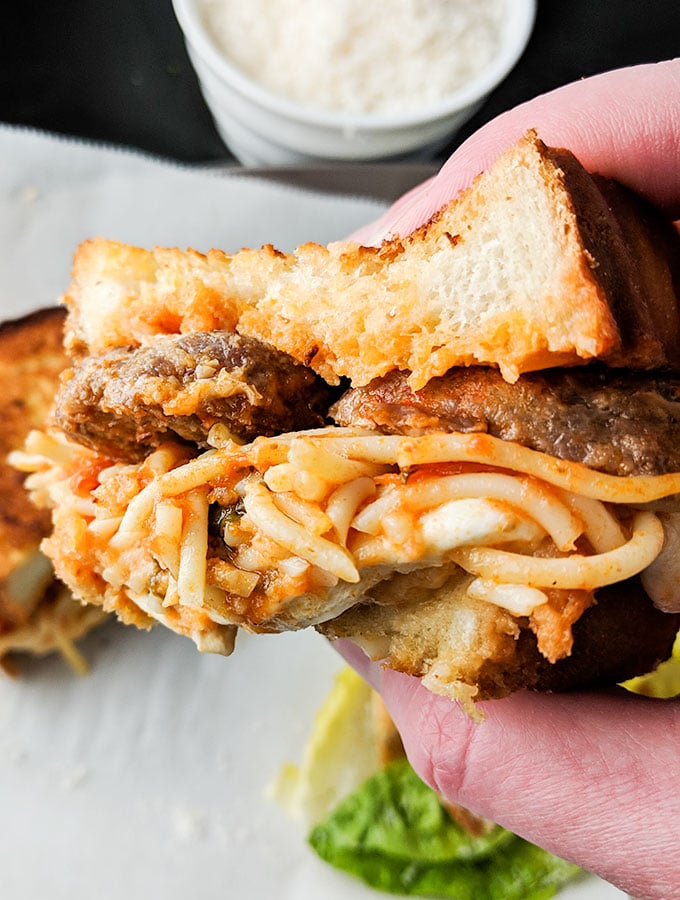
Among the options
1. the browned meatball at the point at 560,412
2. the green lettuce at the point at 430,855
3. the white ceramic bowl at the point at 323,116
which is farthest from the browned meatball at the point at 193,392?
the white ceramic bowl at the point at 323,116

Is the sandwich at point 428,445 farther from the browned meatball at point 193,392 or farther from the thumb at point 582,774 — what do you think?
the thumb at point 582,774

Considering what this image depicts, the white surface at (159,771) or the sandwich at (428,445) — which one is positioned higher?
the sandwich at (428,445)

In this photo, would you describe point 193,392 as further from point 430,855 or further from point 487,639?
point 430,855

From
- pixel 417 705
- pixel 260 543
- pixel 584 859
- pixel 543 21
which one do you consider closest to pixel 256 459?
pixel 260 543

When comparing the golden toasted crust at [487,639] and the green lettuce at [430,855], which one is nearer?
the golden toasted crust at [487,639]

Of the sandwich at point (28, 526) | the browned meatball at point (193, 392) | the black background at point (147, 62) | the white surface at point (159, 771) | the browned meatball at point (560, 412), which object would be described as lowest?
the white surface at point (159, 771)

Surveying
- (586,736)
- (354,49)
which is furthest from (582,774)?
(354,49)
